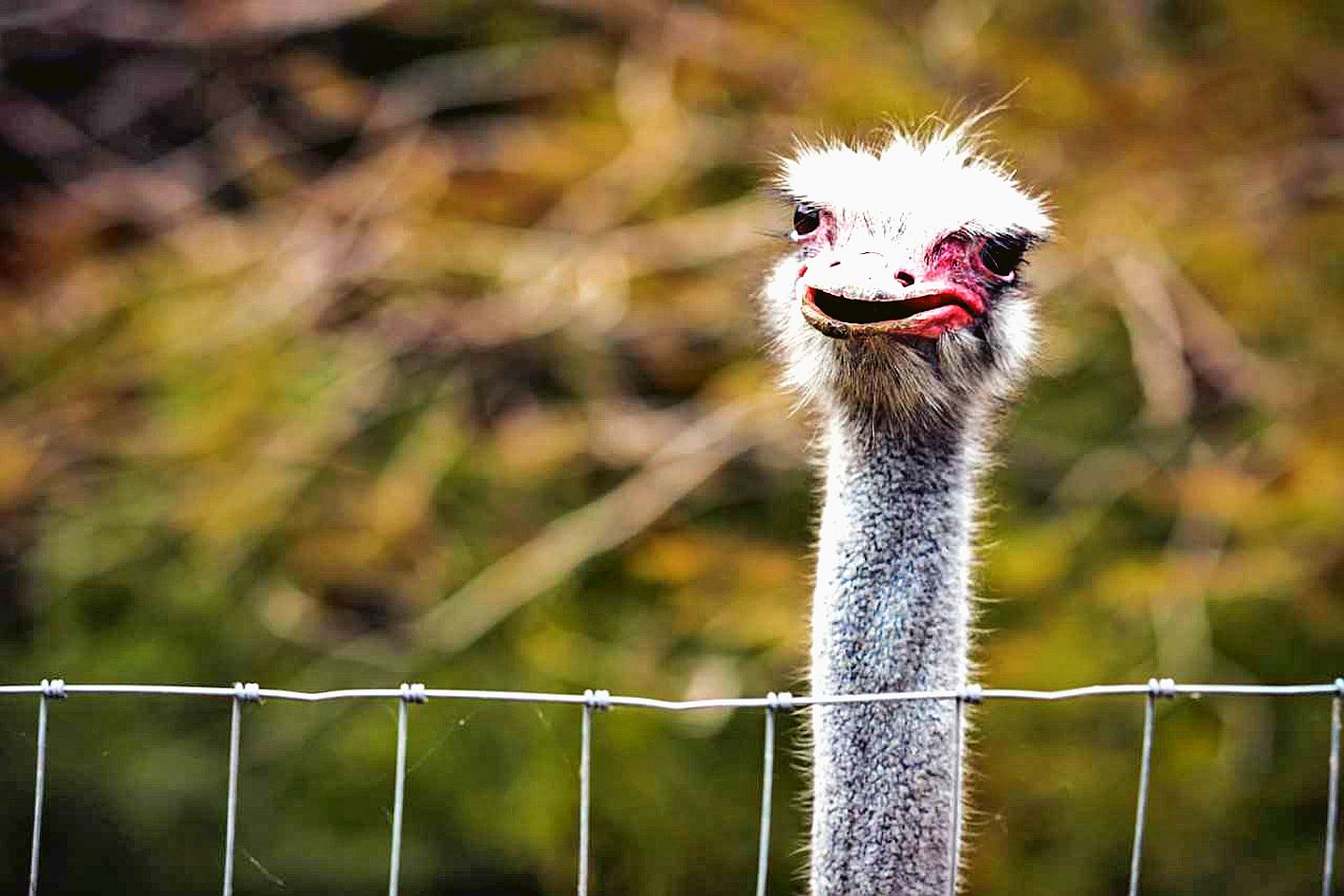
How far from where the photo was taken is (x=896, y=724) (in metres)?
2.31

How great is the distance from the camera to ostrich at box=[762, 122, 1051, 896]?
7.55ft

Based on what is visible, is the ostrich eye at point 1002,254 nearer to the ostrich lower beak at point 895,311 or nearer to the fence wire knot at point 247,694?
the ostrich lower beak at point 895,311

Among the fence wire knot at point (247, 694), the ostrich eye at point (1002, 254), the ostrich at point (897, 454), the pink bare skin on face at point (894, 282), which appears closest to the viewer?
the fence wire knot at point (247, 694)

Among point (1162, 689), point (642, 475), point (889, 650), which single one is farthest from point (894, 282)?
point (642, 475)

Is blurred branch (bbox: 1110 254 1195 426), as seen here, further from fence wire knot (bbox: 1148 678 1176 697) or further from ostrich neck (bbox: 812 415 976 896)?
fence wire knot (bbox: 1148 678 1176 697)

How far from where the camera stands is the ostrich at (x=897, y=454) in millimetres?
2303

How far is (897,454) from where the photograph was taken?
8.26ft

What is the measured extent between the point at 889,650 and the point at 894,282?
1.66 ft

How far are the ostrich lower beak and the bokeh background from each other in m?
2.13

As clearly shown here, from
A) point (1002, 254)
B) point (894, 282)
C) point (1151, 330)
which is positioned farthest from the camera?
point (1151, 330)

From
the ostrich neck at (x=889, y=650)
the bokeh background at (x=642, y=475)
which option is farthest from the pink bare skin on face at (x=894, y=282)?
the bokeh background at (x=642, y=475)

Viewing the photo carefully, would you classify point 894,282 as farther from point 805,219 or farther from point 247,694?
point 247,694

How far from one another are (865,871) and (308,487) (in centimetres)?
342

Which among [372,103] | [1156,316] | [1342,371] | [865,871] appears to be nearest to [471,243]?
[372,103]
